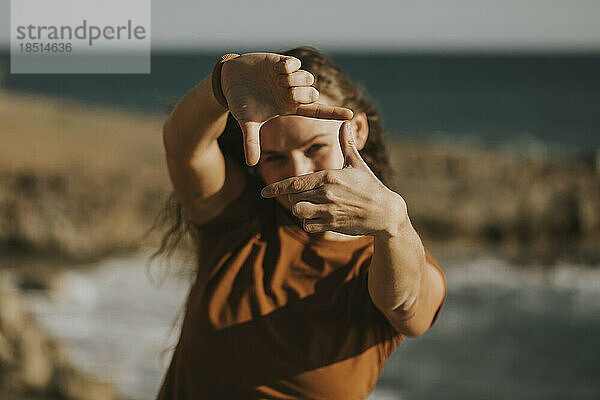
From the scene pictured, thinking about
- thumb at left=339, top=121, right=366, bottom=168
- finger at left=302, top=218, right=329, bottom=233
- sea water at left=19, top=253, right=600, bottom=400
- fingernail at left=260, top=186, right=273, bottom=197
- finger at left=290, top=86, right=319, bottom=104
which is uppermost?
finger at left=290, top=86, right=319, bottom=104

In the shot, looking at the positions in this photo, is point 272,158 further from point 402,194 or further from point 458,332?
point 458,332

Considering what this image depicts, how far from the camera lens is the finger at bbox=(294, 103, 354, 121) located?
0.98m

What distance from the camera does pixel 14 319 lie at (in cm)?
319

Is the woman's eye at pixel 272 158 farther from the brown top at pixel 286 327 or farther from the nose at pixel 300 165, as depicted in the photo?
the brown top at pixel 286 327

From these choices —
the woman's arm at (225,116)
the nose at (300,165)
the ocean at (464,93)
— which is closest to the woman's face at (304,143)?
the nose at (300,165)

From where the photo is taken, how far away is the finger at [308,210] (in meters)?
0.90

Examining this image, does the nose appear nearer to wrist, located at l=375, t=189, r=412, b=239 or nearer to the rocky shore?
wrist, located at l=375, t=189, r=412, b=239

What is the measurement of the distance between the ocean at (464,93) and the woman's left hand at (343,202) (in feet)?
57.8

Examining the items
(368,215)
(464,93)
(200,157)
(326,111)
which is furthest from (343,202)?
(464,93)

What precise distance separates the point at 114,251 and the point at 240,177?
19.2 feet

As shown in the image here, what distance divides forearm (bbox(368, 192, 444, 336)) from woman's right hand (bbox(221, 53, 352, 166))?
0.64ft

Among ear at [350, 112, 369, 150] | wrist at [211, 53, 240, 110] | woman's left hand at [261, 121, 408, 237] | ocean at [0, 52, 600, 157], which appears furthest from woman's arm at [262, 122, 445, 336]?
ocean at [0, 52, 600, 157]

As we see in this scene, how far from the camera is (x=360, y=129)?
4.33ft

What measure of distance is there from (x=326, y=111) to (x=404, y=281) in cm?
28
